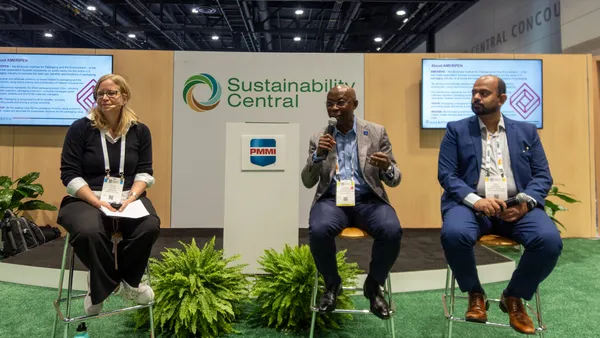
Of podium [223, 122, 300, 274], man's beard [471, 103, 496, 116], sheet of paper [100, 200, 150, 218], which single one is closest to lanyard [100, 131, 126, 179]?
sheet of paper [100, 200, 150, 218]

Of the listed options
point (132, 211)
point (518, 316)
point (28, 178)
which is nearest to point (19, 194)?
point (28, 178)

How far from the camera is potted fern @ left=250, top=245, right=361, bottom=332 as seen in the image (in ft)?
7.61

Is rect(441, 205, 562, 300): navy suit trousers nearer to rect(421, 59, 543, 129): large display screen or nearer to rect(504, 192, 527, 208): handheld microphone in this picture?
rect(504, 192, 527, 208): handheld microphone

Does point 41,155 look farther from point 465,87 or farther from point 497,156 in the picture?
point 465,87

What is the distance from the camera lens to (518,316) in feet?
6.17

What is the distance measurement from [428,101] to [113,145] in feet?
12.5

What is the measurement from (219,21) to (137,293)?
10.1 meters

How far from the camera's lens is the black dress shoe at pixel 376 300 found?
2028 millimetres

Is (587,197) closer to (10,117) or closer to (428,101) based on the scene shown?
(428,101)

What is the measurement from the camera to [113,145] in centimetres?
219

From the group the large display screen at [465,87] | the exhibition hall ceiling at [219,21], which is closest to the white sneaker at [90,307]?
the large display screen at [465,87]

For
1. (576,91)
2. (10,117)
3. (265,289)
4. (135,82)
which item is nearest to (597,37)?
(576,91)

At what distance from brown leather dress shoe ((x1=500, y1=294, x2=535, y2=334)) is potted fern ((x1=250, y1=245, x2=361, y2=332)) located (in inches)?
33.9

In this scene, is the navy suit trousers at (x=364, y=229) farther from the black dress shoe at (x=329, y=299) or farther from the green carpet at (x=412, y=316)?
the green carpet at (x=412, y=316)
